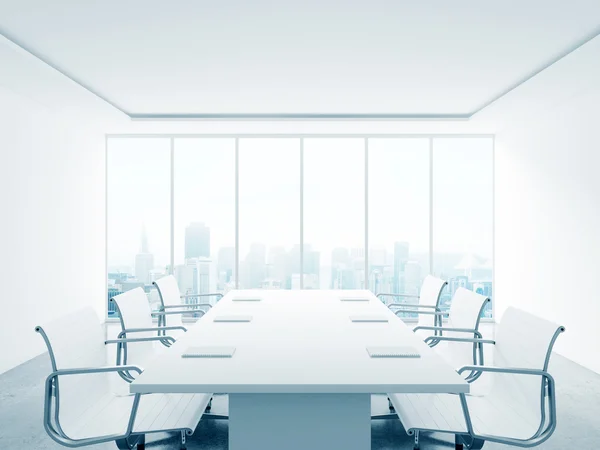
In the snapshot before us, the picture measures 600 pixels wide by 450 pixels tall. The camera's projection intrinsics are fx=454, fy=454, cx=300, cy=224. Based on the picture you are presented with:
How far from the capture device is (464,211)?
6855mm

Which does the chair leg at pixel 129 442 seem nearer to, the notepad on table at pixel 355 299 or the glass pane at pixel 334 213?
the notepad on table at pixel 355 299

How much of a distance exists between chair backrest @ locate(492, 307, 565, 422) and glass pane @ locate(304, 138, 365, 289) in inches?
168

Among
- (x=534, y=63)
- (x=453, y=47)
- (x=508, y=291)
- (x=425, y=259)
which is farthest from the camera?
(x=425, y=259)

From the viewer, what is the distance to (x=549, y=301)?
5.32 meters

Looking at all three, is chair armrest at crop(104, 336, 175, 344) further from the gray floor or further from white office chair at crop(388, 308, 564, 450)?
white office chair at crop(388, 308, 564, 450)

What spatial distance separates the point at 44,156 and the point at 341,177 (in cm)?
388

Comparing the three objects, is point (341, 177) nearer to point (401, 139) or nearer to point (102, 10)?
point (401, 139)

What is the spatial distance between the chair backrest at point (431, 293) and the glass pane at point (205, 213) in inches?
135

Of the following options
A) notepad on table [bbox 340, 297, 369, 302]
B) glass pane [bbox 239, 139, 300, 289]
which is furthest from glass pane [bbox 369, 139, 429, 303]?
notepad on table [bbox 340, 297, 369, 302]

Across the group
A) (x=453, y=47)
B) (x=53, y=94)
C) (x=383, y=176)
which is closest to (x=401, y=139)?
(x=383, y=176)

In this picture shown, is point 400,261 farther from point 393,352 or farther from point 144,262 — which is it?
point 393,352

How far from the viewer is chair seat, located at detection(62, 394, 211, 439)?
6.62ft

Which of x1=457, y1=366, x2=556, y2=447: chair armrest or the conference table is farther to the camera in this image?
x1=457, y1=366, x2=556, y2=447: chair armrest

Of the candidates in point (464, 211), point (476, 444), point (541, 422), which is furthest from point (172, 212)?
point (541, 422)
